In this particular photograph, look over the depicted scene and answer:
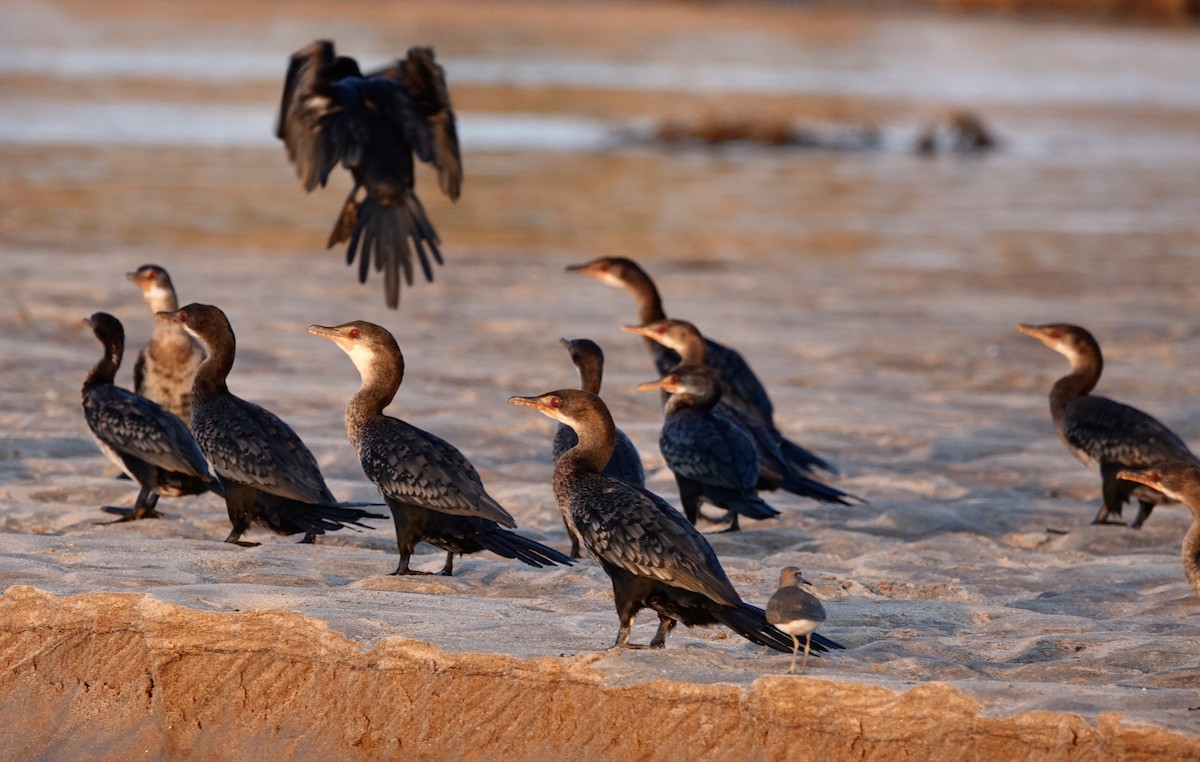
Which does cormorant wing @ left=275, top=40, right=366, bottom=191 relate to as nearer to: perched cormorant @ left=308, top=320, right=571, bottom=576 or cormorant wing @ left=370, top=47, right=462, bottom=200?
cormorant wing @ left=370, top=47, right=462, bottom=200

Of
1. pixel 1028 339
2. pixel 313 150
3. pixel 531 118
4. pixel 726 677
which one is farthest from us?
pixel 531 118

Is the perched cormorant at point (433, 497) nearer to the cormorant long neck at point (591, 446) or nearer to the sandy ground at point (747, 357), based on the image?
the sandy ground at point (747, 357)

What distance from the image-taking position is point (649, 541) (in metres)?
5.59

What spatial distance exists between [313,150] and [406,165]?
53 centimetres

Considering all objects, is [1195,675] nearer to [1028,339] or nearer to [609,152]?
[1028,339]

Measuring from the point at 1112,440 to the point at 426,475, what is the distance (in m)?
3.41

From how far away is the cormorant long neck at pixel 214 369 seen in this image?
23.7 ft

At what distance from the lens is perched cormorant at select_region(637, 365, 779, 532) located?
7430mm

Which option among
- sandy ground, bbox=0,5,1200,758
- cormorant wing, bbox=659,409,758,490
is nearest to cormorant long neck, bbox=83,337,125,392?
sandy ground, bbox=0,5,1200,758

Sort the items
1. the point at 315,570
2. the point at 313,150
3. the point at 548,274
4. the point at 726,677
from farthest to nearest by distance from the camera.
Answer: the point at 548,274 < the point at 313,150 < the point at 315,570 < the point at 726,677

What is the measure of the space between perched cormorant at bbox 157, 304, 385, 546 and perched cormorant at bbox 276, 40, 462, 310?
2.55 m

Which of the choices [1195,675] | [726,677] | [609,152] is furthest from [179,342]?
[609,152]

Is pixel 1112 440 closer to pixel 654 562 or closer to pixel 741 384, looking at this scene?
pixel 741 384

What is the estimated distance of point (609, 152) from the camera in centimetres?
2542
